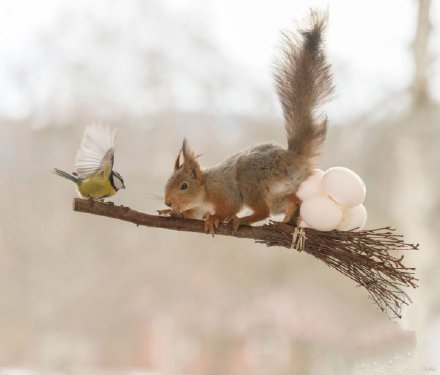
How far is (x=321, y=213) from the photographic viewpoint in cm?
99

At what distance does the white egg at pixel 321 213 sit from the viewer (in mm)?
994

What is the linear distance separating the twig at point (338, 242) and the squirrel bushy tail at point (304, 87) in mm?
138

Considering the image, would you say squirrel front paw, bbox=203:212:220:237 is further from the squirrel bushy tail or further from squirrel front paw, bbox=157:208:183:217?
the squirrel bushy tail

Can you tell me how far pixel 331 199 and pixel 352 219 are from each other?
0.06 meters

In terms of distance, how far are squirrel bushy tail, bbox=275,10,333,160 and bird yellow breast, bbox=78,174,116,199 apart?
30 centimetres

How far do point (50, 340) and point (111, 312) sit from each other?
0.21 meters

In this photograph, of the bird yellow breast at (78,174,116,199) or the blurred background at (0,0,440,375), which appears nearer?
the bird yellow breast at (78,174,116,199)

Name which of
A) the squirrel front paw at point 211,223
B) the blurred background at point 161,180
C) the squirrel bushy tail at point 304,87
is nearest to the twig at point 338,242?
the squirrel front paw at point 211,223

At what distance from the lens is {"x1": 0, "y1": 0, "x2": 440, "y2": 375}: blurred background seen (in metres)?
1.99

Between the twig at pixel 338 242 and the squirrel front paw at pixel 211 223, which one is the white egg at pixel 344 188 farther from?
the squirrel front paw at pixel 211 223

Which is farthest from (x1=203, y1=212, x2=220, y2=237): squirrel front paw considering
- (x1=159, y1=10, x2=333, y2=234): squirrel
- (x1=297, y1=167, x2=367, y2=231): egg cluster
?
(x1=297, y1=167, x2=367, y2=231): egg cluster

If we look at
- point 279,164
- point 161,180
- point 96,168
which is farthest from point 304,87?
point 161,180

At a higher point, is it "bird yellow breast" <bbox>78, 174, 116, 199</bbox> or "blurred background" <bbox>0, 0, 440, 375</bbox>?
"blurred background" <bbox>0, 0, 440, 375</bbox>

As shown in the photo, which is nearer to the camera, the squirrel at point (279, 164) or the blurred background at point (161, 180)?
the squirrel at point (279, 164)
